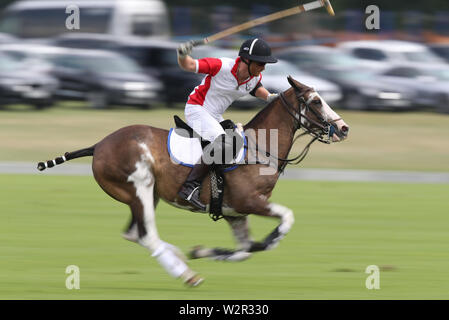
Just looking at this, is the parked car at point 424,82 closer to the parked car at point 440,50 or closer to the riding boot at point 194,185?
the parked car at point 440,50

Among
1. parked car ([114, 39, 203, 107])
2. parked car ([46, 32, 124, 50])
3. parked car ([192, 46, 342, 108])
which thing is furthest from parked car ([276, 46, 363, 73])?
parked car ([46, 32, 124, 50])

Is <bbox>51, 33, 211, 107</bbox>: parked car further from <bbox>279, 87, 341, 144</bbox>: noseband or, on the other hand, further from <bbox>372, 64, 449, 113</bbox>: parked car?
<bbox>279, 87, 341, 144</bbox>: noseband

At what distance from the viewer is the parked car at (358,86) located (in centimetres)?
3111

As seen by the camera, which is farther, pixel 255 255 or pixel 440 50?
pixel 440 50

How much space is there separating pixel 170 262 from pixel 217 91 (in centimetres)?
173

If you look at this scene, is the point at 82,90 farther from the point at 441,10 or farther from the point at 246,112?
the point at 441,10

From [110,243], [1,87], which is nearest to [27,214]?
[110,243]

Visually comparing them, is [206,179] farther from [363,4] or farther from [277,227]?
[363,4]

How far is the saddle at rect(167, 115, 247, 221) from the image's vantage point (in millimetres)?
9523

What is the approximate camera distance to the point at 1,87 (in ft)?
95.2

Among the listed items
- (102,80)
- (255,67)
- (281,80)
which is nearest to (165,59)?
(102,80)

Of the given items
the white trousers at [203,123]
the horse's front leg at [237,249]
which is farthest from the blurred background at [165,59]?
the white trousers at [203,123]

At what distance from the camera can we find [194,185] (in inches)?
375
